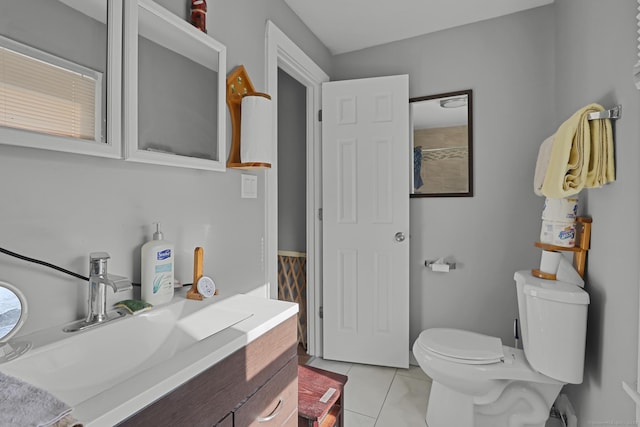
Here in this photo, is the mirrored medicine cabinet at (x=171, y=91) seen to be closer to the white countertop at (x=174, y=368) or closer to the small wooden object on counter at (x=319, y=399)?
the white countertop at (x=174, y=368)

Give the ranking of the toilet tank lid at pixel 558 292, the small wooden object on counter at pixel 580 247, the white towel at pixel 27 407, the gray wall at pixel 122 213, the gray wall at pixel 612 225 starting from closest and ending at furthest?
the white towel at pixel 27 407 → the gray wall at pixel 122 213 → the gray wall at pixel 612 225 → the toilet tank lid at pixel 558 292 → the small wooden object on counter at pixel 580 247

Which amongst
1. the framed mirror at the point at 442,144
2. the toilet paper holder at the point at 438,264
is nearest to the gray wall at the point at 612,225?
the framed mirror at the point at 442,144

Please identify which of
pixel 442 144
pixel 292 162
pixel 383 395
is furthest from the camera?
pixel 292 162

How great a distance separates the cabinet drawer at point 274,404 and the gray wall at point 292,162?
1756 millimetres

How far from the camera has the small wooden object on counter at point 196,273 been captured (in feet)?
4.02

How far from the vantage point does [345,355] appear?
253 cm

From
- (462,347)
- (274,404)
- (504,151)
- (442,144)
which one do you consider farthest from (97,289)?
(504,151)

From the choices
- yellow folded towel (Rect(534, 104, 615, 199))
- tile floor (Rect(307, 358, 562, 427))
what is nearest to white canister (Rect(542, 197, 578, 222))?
yellow folded towel (Rect(534, 104, 615, 199))

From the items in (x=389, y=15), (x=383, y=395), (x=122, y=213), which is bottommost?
(x=383, y=395)

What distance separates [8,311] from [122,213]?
15.0 inches

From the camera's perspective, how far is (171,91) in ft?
3.97

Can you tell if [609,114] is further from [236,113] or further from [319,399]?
[319,399]

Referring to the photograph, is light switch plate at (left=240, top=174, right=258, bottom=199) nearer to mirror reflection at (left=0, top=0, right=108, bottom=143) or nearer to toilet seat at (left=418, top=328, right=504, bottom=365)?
mirror reflection at (left=0, top=0, right=108, bottom=143)

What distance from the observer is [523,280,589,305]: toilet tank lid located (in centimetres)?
147
